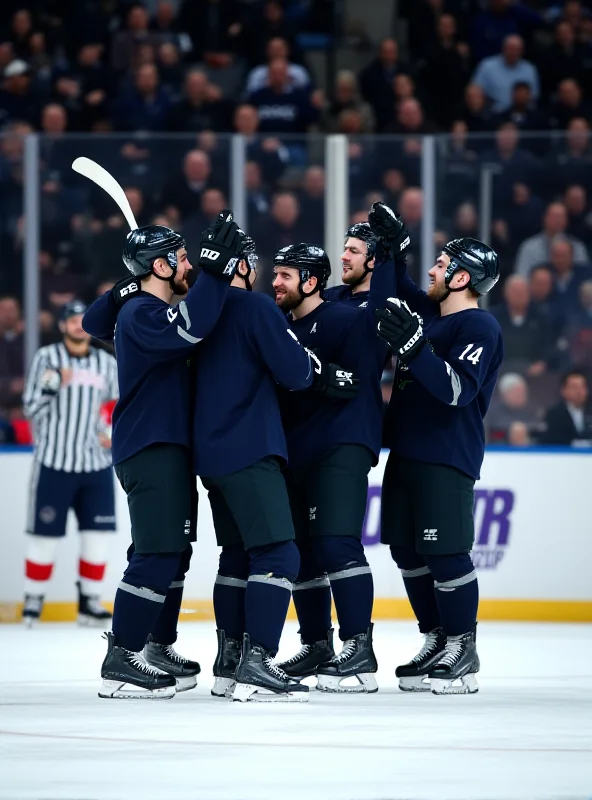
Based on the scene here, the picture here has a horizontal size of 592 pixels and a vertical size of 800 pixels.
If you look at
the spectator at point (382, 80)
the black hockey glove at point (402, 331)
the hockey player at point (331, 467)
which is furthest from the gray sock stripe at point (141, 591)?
the spectator at point (382, 80)

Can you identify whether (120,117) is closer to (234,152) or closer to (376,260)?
(234,152)

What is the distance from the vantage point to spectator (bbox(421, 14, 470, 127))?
12.2 m

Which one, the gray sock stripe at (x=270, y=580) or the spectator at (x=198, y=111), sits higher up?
the spectator at (x=198, y=111)

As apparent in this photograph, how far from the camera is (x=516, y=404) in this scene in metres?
9.31

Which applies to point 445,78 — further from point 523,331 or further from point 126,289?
point 126,289

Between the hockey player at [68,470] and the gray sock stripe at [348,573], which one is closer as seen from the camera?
the gray sock stripe at [348,573]

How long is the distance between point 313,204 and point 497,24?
13.0ft

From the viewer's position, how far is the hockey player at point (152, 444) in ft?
18.1

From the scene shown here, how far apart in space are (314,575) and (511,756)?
1690mm

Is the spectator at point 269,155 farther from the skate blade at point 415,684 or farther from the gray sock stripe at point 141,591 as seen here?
the gray sock stripe at point 141,591

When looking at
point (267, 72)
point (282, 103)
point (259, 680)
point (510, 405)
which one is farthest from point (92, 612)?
point (267, 72)

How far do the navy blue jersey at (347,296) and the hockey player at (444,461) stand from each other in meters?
0.27

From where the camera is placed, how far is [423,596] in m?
6.16

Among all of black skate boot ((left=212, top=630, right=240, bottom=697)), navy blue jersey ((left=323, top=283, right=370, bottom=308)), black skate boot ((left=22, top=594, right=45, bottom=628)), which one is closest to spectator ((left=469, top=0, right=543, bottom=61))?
black skate boot ((left=22, top=594, right=45, bottom=628))
